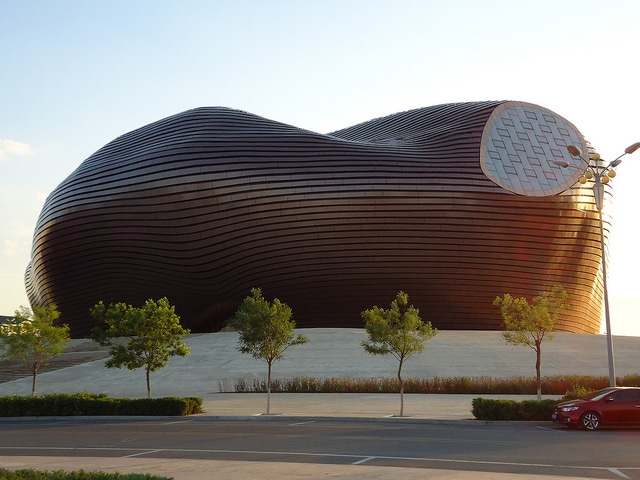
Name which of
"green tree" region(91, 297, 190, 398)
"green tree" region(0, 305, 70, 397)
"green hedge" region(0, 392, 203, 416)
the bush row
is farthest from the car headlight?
"green tree" region(0, 305, 70, 397)

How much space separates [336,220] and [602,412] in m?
30.8

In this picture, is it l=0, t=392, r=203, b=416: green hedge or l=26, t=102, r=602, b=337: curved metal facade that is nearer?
l=0, t=392, r=203, b=416: green hedge

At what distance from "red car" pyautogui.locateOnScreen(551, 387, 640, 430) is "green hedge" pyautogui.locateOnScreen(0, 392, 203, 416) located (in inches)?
429

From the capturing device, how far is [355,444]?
13945 mm

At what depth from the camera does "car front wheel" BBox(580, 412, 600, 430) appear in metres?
17.2

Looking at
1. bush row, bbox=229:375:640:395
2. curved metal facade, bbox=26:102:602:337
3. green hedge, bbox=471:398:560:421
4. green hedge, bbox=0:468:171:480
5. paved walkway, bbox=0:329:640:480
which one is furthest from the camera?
curved metal facade, bbox=26:102:602:337

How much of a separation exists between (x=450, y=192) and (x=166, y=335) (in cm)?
2710

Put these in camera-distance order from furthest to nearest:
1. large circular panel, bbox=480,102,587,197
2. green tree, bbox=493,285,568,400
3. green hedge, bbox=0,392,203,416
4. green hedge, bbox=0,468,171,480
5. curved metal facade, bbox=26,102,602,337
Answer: large circular panel, bbox=480,102,587,197 < curved metal facade, bbox=26,102,602,337 < green tree, bbox=493,285,568,400 < green hedge, bbox=0,392,203,416 < green hedge, bbox=0,468,171,480

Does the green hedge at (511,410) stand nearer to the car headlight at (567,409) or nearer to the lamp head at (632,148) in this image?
the car headlight at (567,409)

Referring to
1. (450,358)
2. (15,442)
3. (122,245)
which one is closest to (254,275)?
(122,245)

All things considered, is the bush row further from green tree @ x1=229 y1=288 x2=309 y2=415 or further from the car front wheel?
the car front wheel

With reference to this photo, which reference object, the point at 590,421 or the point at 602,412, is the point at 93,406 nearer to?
the point at 590,421

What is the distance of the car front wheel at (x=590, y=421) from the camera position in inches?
678

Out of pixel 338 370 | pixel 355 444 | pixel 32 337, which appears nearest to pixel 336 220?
pixel 338 370
